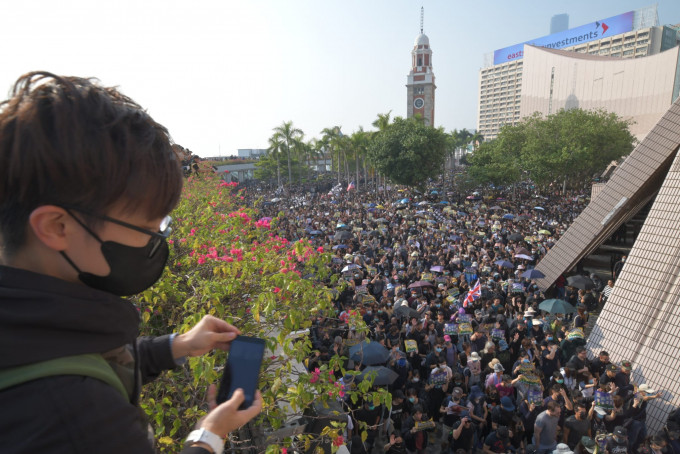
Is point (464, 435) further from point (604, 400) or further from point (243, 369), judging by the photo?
point (243, 369)

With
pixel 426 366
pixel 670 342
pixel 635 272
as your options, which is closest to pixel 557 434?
pixel 426 366

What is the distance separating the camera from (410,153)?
115 feet

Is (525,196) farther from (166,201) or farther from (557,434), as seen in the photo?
(166,201)

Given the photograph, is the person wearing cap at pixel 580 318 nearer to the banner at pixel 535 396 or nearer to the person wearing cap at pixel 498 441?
the banner at pixel 535 396

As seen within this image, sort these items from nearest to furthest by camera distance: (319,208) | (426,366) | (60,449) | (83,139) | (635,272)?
(60,449)
(83,139)
(426,366)
(635,272)
(319,208)

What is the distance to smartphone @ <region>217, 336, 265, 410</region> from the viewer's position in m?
1.39

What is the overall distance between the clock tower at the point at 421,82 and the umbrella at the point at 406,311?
7640cm

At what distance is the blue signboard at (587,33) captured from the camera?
278ft

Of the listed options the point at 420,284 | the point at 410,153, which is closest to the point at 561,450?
the point at 420,284

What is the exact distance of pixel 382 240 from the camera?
19.1 metres

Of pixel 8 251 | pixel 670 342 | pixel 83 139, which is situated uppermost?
pixel 83 139

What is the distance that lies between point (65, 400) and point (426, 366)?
25.1ft

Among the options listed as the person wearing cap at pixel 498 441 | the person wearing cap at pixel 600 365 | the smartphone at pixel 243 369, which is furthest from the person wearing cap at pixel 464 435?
the smartphone at pixel 243 369

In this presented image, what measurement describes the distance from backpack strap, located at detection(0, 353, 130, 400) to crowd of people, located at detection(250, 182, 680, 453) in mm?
2758
